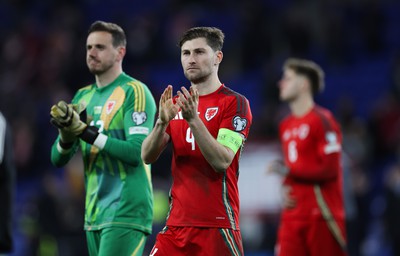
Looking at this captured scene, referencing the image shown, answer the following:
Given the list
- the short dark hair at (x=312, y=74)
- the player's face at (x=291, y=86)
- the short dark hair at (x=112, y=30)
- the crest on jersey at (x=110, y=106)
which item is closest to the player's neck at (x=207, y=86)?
the crest on jersey at (x=110, y=106)

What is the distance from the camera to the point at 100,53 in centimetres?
762

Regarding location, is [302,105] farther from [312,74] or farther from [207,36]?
[207,36]

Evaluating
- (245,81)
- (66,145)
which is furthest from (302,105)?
(245,81)

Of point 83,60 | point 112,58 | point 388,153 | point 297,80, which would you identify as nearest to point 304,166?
point 297,80

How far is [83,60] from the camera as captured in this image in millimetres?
19438

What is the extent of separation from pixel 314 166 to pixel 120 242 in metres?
3.09

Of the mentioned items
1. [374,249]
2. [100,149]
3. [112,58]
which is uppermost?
[112,58]

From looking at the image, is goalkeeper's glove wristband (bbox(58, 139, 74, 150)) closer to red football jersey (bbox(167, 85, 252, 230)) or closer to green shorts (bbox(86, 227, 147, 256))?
green shorts (bbox(86, 227, 147, 256))

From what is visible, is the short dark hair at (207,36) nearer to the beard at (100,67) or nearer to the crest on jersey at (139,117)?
the crest on jersey at (139,117)

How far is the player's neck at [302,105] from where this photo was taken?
995 centimetres

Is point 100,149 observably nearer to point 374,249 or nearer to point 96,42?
point 96,42

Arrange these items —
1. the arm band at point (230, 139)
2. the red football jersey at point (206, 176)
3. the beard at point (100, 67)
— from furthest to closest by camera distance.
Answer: the beard at point (100, 67) → the red football jersey at point (206, 176) → the arm band at point (230, 139)

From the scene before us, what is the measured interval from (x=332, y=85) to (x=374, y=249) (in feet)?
14.1

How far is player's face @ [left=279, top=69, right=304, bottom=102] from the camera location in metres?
10.1
